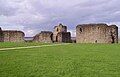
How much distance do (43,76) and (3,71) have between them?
1823mm

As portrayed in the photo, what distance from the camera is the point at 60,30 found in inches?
2237

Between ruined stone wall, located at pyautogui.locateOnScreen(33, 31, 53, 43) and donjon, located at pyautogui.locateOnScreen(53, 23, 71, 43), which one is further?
donjon, located at pyautogui.locateOnScreen(53, 23, 71, 43)

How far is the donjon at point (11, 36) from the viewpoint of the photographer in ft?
165

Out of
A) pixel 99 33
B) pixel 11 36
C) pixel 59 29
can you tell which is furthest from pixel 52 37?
pixel 99 33

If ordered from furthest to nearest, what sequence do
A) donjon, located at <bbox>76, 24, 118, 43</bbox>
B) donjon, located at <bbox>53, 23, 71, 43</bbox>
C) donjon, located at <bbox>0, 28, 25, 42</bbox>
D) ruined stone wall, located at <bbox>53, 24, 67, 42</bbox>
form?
1. ruined stone wall, located at <bbox>53, 24, 67, 42</bbox>
2. donjon, located at <bbox>53, 23, 71, 43</bbox>
3. donjon, located at <bbox>0, 28, 25, 42</bbox>
4. donjon, located at <bbox>76, 24, 118, 43</bbox>

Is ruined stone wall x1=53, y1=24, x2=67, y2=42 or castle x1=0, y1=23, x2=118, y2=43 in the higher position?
ruined stone wall x1=53, y1=24, x2=67, y2=42

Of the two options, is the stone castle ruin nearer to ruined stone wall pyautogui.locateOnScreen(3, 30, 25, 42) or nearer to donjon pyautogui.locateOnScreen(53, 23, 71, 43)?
donjon pyautogui.locateOnScreen(53, 23, 71, 43)

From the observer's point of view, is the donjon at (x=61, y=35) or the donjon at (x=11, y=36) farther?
the donjon at (x=61, y=35)

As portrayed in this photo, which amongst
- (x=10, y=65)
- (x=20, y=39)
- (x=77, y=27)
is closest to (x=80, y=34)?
(x=77, y=27)

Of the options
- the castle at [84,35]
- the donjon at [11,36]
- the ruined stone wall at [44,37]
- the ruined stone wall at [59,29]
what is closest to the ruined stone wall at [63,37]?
the castle at [84,35]

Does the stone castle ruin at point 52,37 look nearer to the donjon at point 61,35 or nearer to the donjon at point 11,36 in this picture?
the donjon at point 61,35

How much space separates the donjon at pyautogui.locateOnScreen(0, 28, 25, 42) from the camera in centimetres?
5025

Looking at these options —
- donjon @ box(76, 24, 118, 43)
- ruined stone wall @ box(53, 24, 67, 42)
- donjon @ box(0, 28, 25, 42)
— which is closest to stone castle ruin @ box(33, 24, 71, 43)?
ruined stone wall @ box(53, 24, 67, 42)

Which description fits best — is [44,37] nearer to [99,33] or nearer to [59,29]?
[59,29]
